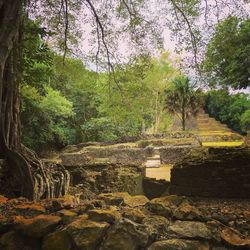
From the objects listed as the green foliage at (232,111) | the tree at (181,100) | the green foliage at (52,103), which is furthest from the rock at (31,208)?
the tree at (181,100)

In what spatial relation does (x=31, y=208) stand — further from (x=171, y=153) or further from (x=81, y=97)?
(x=81, y=97)

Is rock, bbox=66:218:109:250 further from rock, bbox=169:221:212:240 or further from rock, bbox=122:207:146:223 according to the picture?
rock, bbox=169:221:212:240

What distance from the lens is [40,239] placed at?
9.38 feet

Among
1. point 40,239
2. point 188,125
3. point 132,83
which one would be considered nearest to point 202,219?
point 40,239

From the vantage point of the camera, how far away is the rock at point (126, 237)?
261cm

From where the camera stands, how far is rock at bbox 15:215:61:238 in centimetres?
285

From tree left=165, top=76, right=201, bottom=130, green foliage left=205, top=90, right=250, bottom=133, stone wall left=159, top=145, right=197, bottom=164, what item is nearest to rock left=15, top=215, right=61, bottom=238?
stone wall left=159, top=145, right=197, bottom=164

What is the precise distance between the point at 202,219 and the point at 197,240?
1.31 feet

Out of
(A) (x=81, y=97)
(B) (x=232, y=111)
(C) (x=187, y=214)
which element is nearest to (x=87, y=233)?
(C) (x=187, y=214)

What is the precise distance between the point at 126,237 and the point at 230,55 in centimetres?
727

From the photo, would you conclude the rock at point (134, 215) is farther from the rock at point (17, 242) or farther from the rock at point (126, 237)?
the rock at point (17, 242)

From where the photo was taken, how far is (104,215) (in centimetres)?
293

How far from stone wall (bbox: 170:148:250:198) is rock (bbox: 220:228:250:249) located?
213 centimetres

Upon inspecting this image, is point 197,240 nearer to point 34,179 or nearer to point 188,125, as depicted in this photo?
point 34,179
